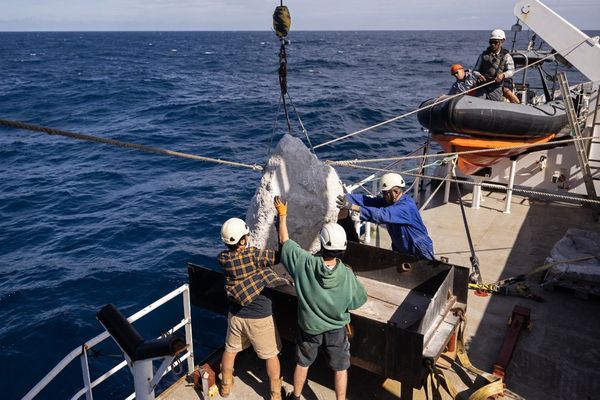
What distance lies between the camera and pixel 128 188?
16.1m

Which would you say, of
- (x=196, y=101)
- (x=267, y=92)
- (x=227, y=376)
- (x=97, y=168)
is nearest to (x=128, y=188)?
(x=97, y=168)

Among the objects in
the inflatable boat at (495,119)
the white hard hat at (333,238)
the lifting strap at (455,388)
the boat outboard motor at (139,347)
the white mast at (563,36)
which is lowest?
the lifting strap at (455,388)

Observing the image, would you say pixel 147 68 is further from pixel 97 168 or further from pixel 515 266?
pixel 515 266

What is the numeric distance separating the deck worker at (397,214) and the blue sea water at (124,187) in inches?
137

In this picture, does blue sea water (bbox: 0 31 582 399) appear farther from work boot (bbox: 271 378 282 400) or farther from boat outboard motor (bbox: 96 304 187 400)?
boat outboard motor (bbox: 96 304 187 400)

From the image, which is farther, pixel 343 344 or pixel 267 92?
pixel 267 92

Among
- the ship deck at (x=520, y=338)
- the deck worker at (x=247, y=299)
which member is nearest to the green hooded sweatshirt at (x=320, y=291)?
the deck worker at (x=247, y=299)

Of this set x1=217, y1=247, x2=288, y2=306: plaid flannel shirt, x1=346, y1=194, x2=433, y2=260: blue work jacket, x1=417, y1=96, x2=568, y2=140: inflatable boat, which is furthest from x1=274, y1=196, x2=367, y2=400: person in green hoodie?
x1=417, y1=96, x2=568, y2=140: inflatable boat

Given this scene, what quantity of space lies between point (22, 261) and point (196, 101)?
74.4 ft

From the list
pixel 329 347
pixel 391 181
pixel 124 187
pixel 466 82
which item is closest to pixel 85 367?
pixel 329 347

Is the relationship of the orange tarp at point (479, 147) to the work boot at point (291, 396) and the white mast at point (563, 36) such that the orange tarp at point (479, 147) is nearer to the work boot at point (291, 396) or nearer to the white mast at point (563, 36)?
the white mast at point (563, 36)

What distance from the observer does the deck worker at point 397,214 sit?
4875 millimetres

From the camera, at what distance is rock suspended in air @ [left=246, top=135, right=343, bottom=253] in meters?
5.17

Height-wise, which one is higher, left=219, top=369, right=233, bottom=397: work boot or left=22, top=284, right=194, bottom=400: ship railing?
left=22, top=284, right=194, bottom=400: ship railing
